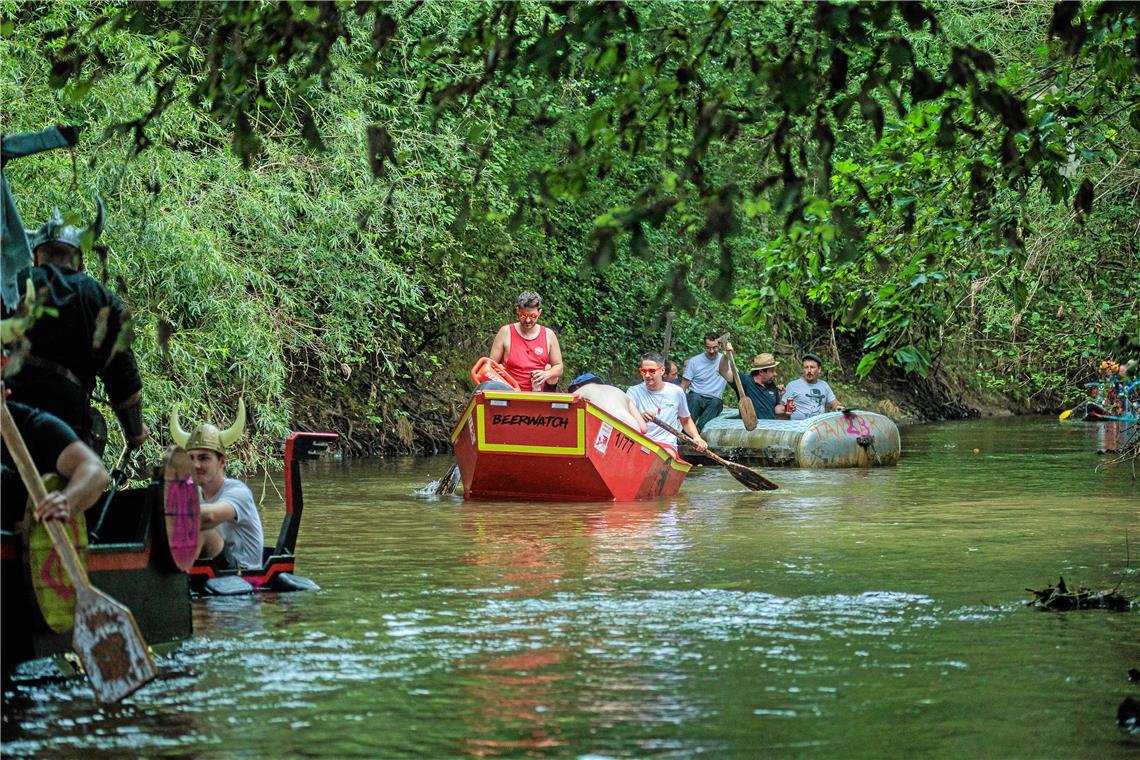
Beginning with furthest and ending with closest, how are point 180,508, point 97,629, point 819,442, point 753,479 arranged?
point 819,442 → point 753,479 → point 180,508 → point 97,629

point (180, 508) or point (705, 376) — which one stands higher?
point (705, 376)

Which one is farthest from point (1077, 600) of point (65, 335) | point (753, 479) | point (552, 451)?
point (753, 479)

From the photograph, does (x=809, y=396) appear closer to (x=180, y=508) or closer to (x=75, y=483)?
(x=180, y=508)

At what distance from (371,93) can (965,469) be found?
8.83 meters

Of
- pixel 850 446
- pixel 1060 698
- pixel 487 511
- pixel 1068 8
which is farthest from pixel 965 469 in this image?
pixel 1068 8

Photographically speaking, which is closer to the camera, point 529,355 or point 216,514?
point 216,514

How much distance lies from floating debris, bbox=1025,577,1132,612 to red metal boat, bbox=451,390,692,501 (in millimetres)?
7840

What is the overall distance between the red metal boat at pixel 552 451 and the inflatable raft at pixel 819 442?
19.1 feet

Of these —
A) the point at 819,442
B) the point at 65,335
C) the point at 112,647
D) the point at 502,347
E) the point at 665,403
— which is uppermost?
the point at 502,347

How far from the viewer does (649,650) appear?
28.0 feet

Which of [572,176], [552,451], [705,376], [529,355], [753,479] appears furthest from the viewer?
[705,376]

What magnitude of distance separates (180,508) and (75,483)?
1145 millimetres

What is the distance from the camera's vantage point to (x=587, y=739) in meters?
6.61

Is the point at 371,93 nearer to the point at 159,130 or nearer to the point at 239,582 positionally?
the point at 159,130
